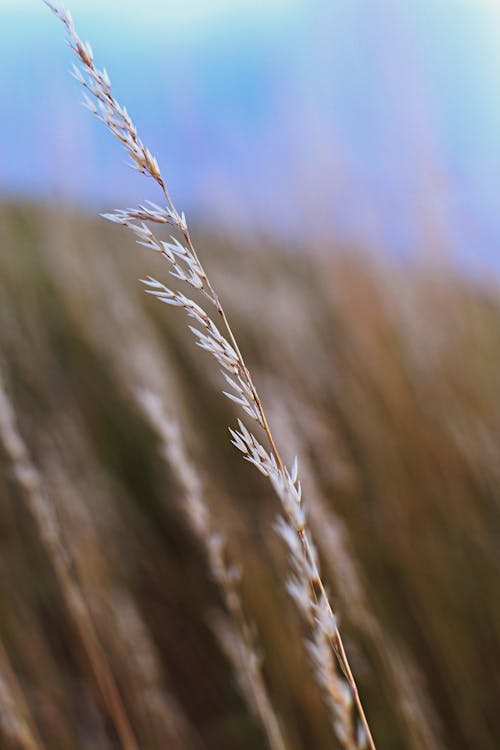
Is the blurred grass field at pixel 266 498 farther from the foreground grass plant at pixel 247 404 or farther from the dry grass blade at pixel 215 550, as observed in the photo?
the foreground grass plant at pixel 247 404

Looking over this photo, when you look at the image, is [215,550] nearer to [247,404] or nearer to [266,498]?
[247,404]

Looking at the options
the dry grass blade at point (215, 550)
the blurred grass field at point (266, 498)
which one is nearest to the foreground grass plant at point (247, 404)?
the dry grass blade at point (215, 550)

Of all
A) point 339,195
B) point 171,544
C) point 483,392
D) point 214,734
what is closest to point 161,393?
point 171,544

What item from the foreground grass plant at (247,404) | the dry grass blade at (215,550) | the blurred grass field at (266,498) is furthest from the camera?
the blurred grass field at (266,498)

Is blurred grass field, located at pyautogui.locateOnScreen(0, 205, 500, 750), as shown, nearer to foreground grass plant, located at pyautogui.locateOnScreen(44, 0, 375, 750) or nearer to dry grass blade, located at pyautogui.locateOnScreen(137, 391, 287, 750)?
dry grass blade, located at pyautogui.locateOnScreen(137, 391, 287, 750)

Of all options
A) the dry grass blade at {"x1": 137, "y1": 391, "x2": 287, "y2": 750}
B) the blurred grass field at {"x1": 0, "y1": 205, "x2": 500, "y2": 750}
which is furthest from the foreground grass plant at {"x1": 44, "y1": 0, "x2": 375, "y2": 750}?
the blurred grass field at {"x1": 0, "y1": 205, "x2": 500, "y2": 750}

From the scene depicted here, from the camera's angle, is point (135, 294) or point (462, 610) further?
point (135, 294)

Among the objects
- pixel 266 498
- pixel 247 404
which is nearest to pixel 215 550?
pixel 247 404

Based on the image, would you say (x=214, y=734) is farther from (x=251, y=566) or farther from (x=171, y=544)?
(x=171, y=544)

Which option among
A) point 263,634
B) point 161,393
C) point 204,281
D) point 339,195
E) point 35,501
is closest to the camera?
point 204,281
